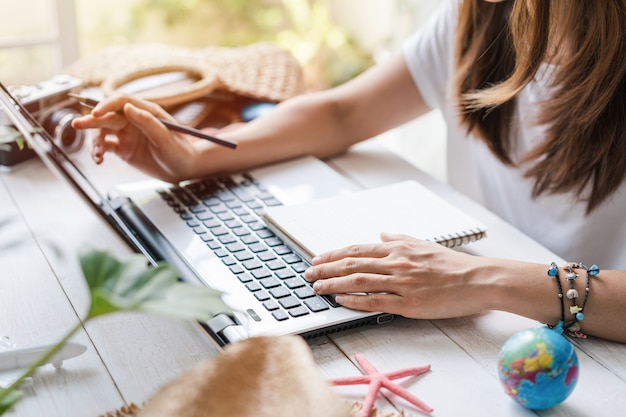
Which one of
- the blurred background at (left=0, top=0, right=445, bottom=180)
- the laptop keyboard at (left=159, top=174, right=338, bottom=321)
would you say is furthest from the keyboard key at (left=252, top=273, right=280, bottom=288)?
the blurred background at (left=0, top=0, right=445, bottom=180)

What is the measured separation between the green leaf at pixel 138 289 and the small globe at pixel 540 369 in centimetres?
33

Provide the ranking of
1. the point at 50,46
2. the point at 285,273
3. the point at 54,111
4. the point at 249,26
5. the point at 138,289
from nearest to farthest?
1. the point at 138,289
2. the point at 285,273
3. the point at 54,111
4. the point at 50,46
5. the point at 249,26

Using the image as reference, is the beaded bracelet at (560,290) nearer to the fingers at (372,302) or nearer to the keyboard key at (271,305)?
the fingers at (372,302)

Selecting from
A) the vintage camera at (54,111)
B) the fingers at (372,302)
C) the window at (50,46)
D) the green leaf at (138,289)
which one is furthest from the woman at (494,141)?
the window at (50,46)

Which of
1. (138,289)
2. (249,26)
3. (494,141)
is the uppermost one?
(138,289)

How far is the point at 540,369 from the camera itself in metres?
0.73

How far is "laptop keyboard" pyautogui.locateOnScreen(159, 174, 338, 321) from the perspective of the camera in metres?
0.89

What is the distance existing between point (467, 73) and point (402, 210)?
34 centimetres

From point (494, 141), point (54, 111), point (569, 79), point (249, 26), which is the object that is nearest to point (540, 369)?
point (569, 79)

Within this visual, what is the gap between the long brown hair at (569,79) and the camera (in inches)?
43.0

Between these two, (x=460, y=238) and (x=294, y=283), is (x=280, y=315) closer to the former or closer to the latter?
(x=294, y=283)

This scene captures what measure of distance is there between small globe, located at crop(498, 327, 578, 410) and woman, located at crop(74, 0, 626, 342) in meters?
0.15

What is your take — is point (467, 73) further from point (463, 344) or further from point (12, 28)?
point (12, 28)

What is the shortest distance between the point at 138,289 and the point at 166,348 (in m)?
0.34
